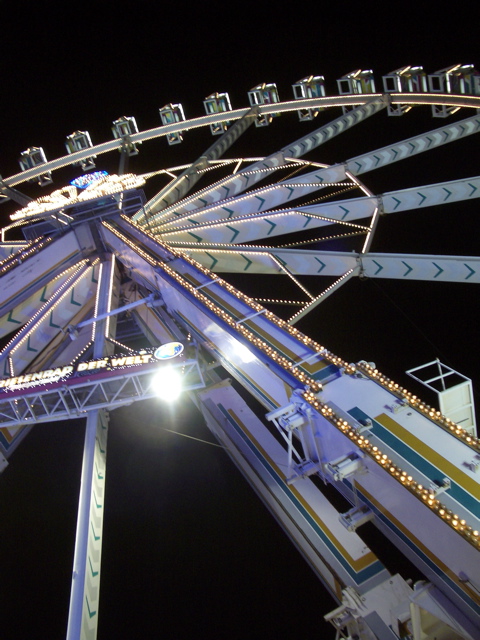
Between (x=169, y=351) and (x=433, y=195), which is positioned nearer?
(x=169, y=351)

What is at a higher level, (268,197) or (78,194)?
(78,194)

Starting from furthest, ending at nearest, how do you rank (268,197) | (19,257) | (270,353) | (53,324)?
1. (268,197)
2. (19,257)
3. (53,324)
4. (270,353)

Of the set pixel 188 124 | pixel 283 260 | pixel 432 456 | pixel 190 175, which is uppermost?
pixel 188 124

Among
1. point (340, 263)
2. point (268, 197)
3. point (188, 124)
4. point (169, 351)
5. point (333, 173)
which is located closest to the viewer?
point (169, 351)

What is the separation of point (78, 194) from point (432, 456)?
587 inches

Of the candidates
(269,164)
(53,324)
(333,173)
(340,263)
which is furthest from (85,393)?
(269,164)

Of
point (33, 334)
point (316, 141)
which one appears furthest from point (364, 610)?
point (316, 141)

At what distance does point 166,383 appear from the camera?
9.57 meters

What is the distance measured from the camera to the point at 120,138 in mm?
→ 19031

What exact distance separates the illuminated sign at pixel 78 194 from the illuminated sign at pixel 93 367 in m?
6.62

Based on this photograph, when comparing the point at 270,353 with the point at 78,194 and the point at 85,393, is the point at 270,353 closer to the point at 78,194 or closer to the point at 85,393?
the point at 85,393

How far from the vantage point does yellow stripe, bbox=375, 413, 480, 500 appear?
15.8 feet

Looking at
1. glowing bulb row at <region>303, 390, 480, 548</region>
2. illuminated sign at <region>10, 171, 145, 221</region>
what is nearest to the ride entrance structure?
glowing bulb row at <region>303, 390, 480, 548</region>

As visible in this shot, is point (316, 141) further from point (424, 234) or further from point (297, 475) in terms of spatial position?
point (297, 475)
